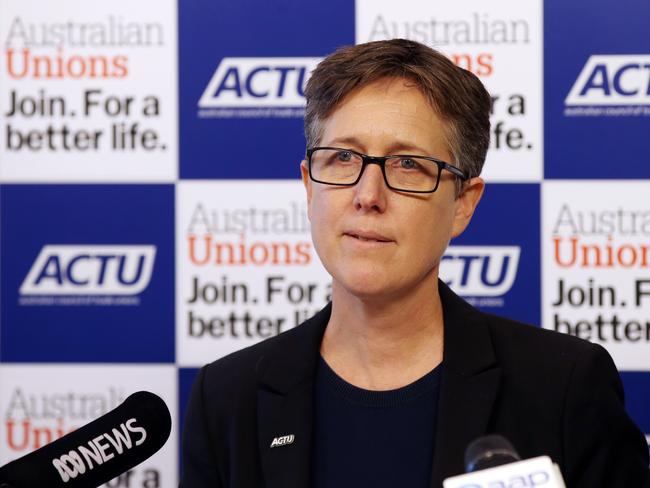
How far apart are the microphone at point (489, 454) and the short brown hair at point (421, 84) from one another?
615 millimetres

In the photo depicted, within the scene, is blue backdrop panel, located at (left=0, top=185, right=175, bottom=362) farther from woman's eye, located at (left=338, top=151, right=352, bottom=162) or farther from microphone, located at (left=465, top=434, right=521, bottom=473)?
microphone, located at (left=465, top=434, right=521, bottom=473)

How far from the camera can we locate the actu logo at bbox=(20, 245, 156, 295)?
7.97 feet

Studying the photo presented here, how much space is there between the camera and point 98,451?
38.6 inches

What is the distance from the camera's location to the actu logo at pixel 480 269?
236cm

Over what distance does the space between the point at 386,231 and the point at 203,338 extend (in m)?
1.27

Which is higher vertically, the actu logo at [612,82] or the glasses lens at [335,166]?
the actu logo at [612,82]

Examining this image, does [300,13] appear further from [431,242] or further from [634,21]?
[431,242]

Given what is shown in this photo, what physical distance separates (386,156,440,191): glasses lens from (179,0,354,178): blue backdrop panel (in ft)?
3.80

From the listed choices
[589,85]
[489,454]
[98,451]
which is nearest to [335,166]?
[98,451]

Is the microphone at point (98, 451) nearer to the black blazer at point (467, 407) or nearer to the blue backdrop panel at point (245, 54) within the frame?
the black blazer at point (467, 407)

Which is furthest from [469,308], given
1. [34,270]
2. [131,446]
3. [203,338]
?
[34,270]

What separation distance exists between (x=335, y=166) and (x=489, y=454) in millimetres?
615

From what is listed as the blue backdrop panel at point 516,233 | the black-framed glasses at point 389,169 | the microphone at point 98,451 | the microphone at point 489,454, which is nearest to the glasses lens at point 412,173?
the black-framed glasses at point 389,169

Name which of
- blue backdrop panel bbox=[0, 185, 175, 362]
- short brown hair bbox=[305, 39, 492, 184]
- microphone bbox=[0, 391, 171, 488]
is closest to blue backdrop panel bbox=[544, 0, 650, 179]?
blue backdrop panel bbox=[0, 185, 175, 362]
